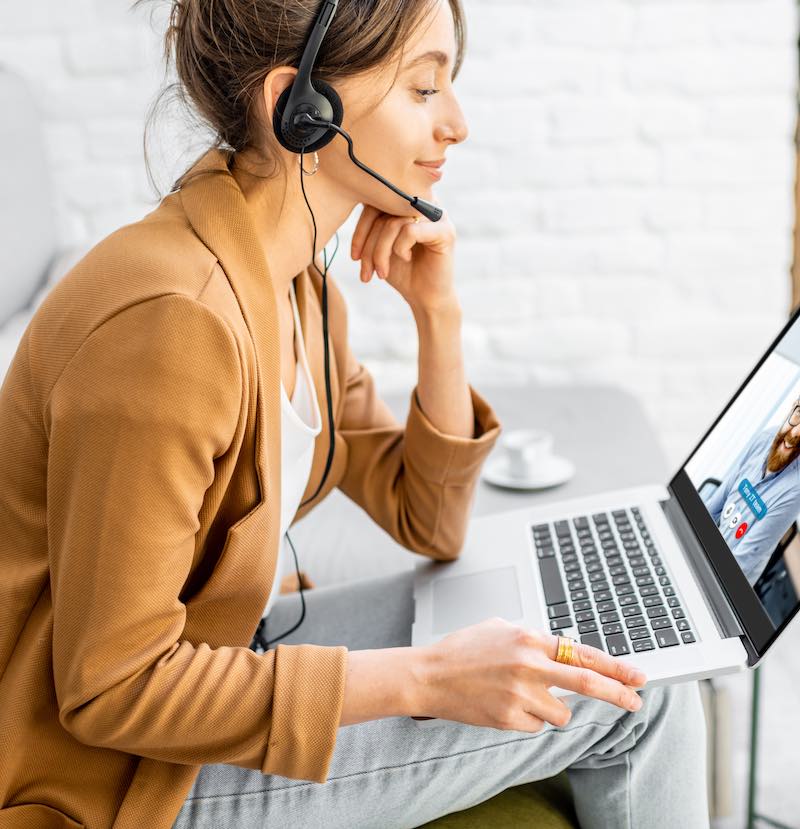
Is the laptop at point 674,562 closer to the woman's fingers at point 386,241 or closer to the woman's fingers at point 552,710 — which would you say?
the woman's fingers at point 552,710

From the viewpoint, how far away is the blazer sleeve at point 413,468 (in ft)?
3.61

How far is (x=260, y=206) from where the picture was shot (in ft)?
3.03

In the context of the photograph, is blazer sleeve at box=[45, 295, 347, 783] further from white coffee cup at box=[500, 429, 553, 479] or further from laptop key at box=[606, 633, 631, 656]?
white coffee cup at box=[500, 429, 553, 479]

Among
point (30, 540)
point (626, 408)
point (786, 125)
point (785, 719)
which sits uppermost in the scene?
point (786, 125)

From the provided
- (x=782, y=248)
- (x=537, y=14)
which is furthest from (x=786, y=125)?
(x=537, y=14)

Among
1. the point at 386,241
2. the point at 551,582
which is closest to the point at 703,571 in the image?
the point at 551,582

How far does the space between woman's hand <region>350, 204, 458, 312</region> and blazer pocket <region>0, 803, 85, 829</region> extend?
60cm

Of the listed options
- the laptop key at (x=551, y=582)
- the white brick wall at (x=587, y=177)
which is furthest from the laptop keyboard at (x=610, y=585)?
the white brick wall at (x=587, y=177)

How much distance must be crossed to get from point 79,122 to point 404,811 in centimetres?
146

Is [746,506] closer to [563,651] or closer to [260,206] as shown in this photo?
[563,651]

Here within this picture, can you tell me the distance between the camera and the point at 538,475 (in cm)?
144

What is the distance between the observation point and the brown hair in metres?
0.84

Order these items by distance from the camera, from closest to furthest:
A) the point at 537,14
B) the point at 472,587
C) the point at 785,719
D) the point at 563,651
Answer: the point at 563,651 < the point at 472,587 < the point at 785,719 < the point at 537,14

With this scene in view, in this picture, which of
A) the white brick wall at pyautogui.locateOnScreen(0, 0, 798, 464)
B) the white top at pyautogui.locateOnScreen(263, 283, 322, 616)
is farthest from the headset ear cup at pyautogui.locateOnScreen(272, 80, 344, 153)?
the white brick wall at pyautogui.locateOnScreen(0, 0, 798, 464)
